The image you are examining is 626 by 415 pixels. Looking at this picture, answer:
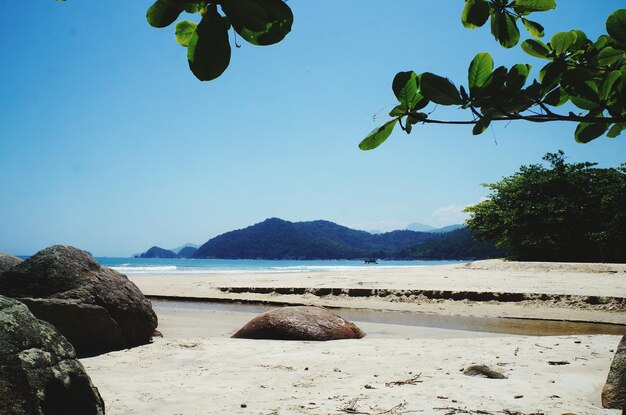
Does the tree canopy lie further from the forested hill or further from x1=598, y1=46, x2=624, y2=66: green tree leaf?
the forested hill

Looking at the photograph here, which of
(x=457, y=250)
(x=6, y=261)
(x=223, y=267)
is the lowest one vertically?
(x=223, y=267)

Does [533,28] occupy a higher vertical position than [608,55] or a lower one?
higher

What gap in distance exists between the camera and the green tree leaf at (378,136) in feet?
3.52

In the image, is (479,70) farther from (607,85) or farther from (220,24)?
(220,24)

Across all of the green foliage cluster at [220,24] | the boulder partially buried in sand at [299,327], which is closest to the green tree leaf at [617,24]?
the green foliage cluster at [220,24]

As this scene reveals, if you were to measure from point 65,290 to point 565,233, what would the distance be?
92.4ft

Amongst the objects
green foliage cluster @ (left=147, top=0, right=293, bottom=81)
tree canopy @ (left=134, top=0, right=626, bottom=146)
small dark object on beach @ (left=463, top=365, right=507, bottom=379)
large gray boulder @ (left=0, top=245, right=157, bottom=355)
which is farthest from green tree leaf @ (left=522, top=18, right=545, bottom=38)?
large gray boulder @ (left=0, top=245, right=157, bottom=355)

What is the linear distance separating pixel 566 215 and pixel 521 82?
96.2ft

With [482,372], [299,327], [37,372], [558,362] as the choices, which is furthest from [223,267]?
[37,372]

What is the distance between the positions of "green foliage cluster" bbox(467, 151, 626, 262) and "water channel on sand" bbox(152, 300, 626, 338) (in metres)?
19.7

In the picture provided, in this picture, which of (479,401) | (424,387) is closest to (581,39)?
(479,401)

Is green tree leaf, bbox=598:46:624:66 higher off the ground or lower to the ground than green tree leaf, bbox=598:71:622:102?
higher

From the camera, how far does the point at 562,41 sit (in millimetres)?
1206

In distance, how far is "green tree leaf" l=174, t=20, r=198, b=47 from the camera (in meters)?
0.99
